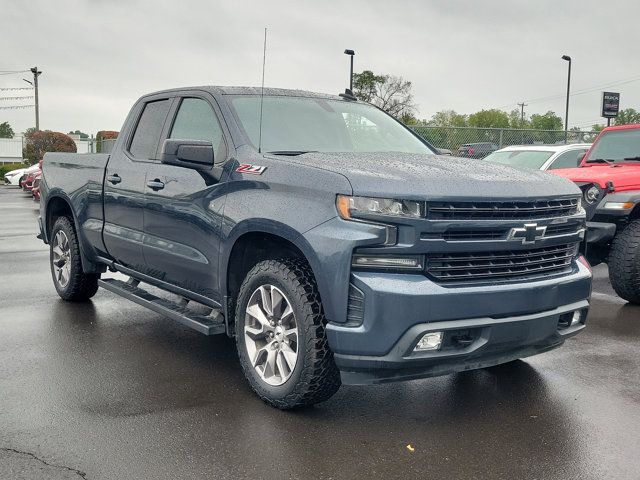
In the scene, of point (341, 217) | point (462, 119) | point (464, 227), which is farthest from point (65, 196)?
point (462, 119)

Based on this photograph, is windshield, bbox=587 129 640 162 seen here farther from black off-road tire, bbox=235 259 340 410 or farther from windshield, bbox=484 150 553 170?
black off-road tire, bbox=235 259 340 410

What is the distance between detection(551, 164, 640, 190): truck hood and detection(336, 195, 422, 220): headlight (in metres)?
4.18

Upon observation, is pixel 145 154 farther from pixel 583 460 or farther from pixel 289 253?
pixel 583 460

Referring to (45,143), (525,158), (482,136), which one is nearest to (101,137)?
(482,136)

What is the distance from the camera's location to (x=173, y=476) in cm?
338

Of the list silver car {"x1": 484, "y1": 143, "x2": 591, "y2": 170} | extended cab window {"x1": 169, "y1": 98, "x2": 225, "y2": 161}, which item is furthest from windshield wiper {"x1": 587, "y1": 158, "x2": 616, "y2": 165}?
extended cab window {"x1": 169, "y1": 98, "x2": 225, "y2": 161}

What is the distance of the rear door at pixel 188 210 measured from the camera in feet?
15.3

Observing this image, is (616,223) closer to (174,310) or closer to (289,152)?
(289,152)

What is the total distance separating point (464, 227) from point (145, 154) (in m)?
2.91

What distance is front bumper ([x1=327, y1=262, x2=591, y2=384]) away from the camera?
3.62 metres

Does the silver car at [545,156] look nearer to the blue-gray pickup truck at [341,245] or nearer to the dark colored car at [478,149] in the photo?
the dark colored car at [478,149]

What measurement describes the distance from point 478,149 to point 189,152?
1307 centimetres

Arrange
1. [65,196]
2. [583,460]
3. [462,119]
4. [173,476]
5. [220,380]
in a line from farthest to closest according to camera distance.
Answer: [462,119]
[65,196]
[220,380]
[583,460]
[173,476]

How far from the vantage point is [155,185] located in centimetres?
527
